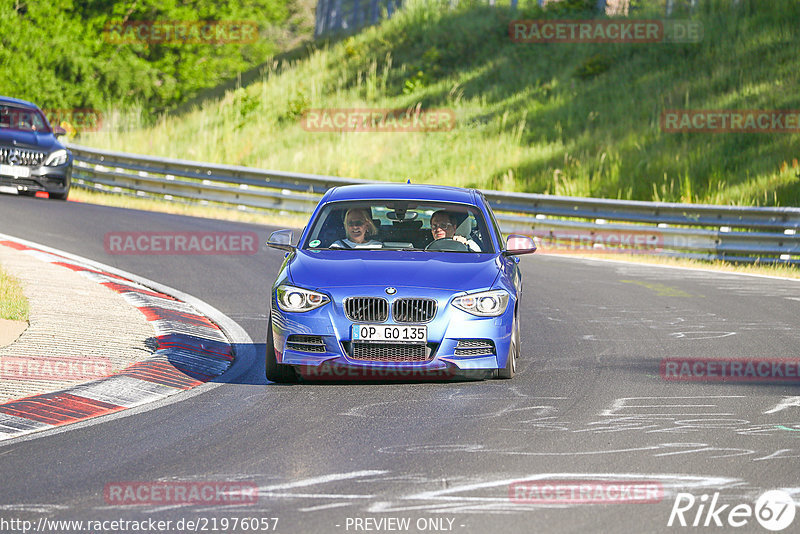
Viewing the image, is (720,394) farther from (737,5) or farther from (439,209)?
(737,5)

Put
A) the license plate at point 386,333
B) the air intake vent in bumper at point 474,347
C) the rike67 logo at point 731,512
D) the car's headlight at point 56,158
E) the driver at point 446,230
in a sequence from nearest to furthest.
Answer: the rike67 logo at point 731,512, the license plate at point 386,333, the air intake vent in bumper at point 474,347, the driver at point 446,230, the car's headlight at point 56,158

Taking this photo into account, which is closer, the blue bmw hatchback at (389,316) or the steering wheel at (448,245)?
the blue bmw hatchback at (389,316)

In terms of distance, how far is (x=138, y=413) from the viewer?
776 centimetres

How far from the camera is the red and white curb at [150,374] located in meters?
7.59

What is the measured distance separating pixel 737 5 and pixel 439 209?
89.0ft

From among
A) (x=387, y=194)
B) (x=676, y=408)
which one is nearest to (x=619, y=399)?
(x=676, y=408)

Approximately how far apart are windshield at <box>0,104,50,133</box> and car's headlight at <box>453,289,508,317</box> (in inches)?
637

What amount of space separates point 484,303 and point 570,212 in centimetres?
1312

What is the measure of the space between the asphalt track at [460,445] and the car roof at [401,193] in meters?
1.49

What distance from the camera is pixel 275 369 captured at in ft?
28.5
